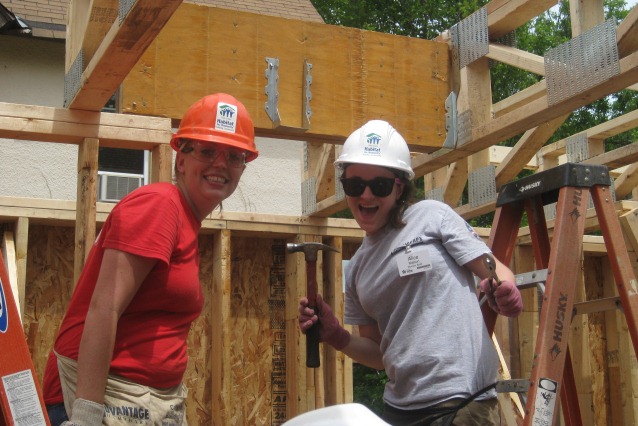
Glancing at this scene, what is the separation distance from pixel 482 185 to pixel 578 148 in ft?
3.54

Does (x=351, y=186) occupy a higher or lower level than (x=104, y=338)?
higher

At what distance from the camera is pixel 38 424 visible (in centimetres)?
221

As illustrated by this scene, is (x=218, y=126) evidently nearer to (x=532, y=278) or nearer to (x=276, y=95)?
(x=532, y=278)

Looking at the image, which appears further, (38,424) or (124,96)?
(124,96)

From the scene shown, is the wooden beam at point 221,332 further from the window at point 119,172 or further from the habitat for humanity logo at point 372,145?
the window at point 119,172

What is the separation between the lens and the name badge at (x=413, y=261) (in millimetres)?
3027

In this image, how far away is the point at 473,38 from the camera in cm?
602

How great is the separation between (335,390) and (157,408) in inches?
184

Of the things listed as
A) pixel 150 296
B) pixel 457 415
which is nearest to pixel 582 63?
pixel 457 415

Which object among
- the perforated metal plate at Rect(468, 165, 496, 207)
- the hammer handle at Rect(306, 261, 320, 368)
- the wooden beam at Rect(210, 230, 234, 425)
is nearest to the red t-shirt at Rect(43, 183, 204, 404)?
the hammer handle at Rect(306, 261, 320, 368)

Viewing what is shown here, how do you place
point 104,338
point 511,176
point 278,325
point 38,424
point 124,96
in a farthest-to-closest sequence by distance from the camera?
point 278,325 → point 511,176 → point 124,96 → point 104,338 → point 38,424

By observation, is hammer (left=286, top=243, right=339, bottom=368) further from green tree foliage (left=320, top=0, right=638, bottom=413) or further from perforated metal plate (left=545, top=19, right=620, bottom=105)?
green tree foliage (left=320, top=0, right=638, bottom=413)

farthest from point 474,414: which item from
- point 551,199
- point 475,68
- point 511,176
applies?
point 511,176

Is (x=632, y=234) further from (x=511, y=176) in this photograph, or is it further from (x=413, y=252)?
(x=413, y=252)
